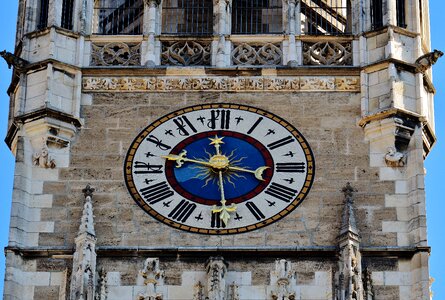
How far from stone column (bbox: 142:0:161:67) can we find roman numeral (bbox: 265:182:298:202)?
2490 millimetres

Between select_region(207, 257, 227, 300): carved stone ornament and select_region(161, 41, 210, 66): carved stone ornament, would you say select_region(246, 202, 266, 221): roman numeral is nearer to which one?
select_region(207, 257, 227, 300): carved stone ornament

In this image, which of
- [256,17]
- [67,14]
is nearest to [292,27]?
[256,17]

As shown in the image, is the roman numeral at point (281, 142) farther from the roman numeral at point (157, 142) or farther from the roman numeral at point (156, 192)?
the roman numeral at point (156, 192)

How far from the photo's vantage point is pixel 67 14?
2941 cm

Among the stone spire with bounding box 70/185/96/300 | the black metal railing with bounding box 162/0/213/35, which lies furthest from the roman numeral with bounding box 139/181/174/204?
the black metal railing with bounding box 162/0/213/35

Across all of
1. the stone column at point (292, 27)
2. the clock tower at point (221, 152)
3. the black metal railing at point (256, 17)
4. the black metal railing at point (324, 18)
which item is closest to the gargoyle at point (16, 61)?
the clock tower at point (221, 152)

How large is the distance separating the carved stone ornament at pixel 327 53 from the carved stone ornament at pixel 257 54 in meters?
0.35

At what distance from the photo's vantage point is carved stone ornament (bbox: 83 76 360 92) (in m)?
28.5

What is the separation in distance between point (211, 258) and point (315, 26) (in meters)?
4.71

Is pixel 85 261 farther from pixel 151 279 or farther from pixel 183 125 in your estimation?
pixel 183 125

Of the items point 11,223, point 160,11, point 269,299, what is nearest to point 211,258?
point 269,299

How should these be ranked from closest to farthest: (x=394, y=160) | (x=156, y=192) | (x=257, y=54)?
(x=156, y=192) < (x=394, y=160) < (x=257, y=54)

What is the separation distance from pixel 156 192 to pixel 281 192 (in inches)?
58.7

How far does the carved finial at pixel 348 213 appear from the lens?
87.5ft
